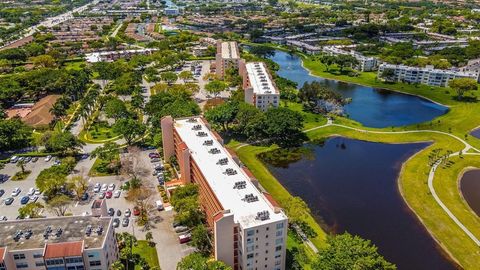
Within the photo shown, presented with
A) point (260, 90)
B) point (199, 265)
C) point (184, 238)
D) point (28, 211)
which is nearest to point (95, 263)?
point (199, 265)

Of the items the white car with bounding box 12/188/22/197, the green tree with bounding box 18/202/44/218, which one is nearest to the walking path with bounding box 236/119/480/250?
the green tree with bounding box 18/202/44/218

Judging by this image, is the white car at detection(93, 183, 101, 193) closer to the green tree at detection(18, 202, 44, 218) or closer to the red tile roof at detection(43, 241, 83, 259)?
the green tree at detection(18, 202, 44, 218)

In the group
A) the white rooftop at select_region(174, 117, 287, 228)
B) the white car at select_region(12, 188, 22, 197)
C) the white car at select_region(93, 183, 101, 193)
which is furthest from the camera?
the white car at select_region(93, 183, 101, 193)

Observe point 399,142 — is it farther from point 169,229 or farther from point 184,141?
point 169,229

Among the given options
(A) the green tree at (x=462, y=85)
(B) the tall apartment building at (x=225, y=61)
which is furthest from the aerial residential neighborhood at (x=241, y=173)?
(B) the tall apartment building at (x=225, y=61)

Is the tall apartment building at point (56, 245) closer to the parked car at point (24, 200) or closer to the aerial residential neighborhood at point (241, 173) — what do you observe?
the aerial residential neighborhood at point (241, 173)

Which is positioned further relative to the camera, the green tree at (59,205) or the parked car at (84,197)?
the parked car at (84,197)
